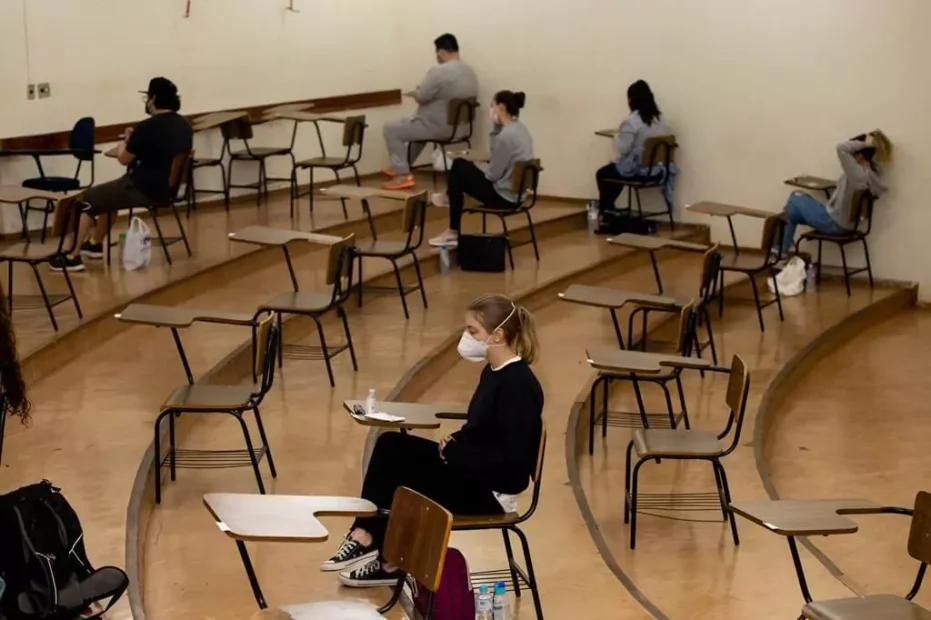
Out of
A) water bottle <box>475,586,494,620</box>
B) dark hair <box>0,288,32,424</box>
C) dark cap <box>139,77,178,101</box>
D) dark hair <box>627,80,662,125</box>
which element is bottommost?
water bottle <box>475,586,494,620</box>

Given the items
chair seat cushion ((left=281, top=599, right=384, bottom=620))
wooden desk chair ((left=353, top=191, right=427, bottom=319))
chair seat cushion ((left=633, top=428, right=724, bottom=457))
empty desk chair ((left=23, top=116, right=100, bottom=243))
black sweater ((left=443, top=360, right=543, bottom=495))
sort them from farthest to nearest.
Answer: empty desk chair ((left=23, top=116, right=100, bottom=243)), wooden desk chair ((left=353, top=191, right=427, bottom=319)), chair seat cushion ((left=633, top=428, right=724, bottom=457)), black sweater ((left=443, top=360, right=543, bottom=495)), chair seat cushion ((left=281, top=599, right=384, bottom=620))

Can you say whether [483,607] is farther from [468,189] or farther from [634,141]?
[634,141]

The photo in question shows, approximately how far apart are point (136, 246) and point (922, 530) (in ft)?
18.3

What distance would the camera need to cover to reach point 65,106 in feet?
30.4

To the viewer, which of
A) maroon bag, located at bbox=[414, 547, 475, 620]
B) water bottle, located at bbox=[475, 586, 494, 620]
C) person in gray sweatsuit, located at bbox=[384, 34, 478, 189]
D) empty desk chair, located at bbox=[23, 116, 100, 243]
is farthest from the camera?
person in gray sweatsuit, located at bbox=[384, 34, 478, 189]

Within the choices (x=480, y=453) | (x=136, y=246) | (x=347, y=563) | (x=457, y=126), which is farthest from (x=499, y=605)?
(x=457, y=126)

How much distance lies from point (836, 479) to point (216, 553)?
3.13 meters

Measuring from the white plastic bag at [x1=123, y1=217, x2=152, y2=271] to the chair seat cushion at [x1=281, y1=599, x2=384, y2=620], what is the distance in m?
5.04

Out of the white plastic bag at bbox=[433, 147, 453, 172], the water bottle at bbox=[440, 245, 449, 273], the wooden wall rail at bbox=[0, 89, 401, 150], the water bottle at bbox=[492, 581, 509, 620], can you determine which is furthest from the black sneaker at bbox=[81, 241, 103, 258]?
the water bottle at bbox=[492, 581, 509, 620]

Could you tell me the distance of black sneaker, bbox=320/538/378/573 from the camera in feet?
15.0

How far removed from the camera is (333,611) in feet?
11.4

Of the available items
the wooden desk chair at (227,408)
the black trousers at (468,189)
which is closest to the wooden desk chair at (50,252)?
the wooden desk chair at (227,408)

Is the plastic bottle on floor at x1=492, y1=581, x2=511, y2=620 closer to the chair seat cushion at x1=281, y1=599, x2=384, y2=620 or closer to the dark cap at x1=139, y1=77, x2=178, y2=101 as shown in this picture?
the chair seat cushion at x1=281, y1=599, x2=384, y2=620

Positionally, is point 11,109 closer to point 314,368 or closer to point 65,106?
point 65,106
